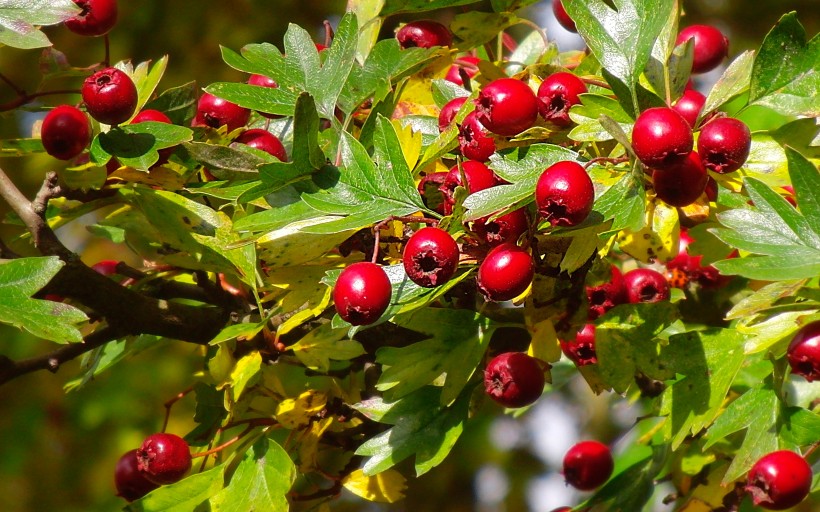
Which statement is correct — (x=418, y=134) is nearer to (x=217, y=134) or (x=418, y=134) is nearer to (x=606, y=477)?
(x=217, y=134)

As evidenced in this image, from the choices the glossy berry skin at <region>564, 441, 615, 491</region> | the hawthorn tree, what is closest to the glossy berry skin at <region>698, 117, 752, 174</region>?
the hawthorn tree

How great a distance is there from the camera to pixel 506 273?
796mm

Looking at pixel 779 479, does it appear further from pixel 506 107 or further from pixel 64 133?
pixel 64 133

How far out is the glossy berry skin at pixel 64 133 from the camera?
97 cm

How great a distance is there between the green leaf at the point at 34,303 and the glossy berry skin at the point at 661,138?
52 cm

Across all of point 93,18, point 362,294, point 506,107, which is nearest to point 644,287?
point 506,107

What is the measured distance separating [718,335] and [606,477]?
49 cm

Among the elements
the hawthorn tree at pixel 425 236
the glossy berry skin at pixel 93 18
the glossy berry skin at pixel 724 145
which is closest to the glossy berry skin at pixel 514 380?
the hawthorn tree at pixel 425 236

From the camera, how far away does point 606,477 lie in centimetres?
140

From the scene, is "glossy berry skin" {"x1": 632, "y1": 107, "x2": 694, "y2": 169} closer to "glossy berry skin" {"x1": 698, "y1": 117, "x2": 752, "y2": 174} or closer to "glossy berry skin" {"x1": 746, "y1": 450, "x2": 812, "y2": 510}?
"glossy berry skin" {"x1": 698, "y1": 117, "x2": 752, "y2": 174}

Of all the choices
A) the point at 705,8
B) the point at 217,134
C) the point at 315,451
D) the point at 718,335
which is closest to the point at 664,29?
the point at 718,335

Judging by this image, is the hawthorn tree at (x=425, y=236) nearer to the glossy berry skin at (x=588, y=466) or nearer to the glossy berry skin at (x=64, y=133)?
the glossy berry skin at (x=64, y=133)

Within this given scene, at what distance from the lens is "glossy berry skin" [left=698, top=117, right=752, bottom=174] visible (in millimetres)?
811

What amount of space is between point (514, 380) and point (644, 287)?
0.71 feet
